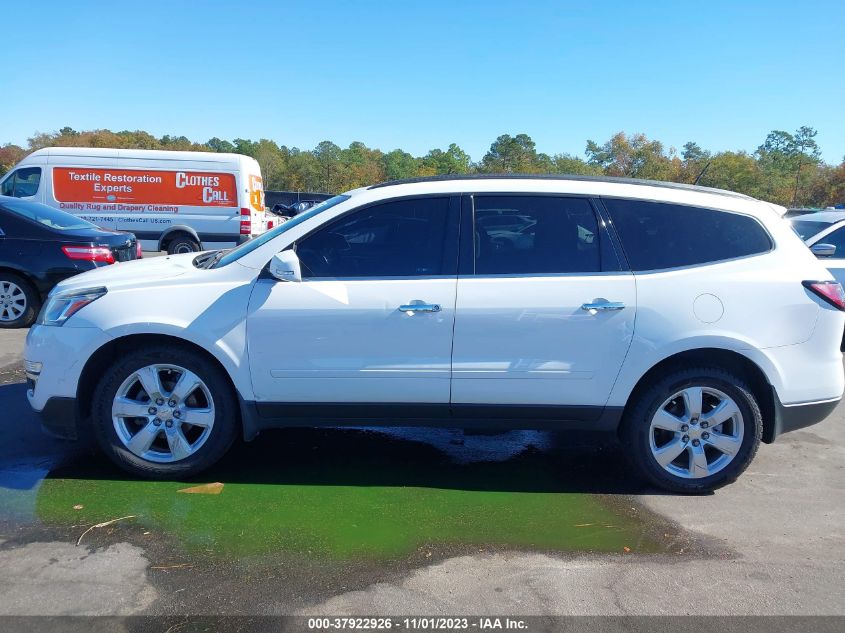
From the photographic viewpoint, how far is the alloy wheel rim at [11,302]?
27.0ft

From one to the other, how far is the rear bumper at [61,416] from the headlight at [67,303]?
1.55 feet

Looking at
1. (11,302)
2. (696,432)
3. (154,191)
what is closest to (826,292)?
(696,432)

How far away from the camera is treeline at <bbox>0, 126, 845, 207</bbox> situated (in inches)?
1476

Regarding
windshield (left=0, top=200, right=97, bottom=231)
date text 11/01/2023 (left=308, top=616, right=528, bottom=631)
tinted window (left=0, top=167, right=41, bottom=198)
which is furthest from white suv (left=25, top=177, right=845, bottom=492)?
tinted window (left=0, top=167, right=41, bottom=198)

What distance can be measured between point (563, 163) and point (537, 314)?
2175 inches

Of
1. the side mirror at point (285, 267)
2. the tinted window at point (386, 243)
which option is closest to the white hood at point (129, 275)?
the side mirror at point (285, 267)

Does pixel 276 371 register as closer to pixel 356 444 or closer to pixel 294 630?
pixel 356 444

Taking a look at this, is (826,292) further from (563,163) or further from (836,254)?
(563,163)

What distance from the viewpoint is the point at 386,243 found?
13.3ft

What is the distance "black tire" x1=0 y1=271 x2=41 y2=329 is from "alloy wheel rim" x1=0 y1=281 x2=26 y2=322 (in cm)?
2

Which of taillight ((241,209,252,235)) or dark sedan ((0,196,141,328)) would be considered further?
taillight ((241,209,252,235))

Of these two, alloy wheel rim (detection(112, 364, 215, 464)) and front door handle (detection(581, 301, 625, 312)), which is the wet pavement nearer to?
alloy wheel rim (detection(112, 364, 215, 464))

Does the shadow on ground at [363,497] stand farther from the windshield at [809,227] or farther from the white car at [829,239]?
the windshield at [809,227]

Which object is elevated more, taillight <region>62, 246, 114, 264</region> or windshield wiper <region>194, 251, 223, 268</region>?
windshield wiper <region>194, 251, 223, 268</region>
